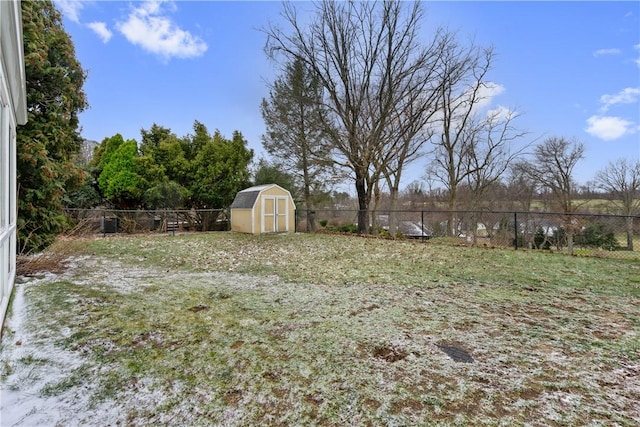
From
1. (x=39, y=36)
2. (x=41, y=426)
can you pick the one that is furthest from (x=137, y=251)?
(x=41, y=426)

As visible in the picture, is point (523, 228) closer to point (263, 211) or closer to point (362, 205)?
point (362, 205)

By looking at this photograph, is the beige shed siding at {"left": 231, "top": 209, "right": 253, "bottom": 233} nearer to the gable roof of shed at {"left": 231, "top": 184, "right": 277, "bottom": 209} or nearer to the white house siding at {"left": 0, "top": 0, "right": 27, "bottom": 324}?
the gable roof of shed at {"left": 231, "top": 184, "right": 277, "bottom": 209}

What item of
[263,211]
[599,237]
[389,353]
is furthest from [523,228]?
[389,353]

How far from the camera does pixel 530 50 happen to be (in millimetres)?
9547

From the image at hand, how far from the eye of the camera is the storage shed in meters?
12.3

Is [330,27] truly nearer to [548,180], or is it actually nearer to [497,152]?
[497,152]

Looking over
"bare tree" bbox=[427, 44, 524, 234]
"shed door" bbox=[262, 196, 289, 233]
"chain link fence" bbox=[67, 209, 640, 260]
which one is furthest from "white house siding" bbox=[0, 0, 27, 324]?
"bare tree" bbox=[427, 44, 524, 234]

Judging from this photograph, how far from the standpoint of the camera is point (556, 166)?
17844 mm

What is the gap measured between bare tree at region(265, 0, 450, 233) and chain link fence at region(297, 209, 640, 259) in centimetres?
240

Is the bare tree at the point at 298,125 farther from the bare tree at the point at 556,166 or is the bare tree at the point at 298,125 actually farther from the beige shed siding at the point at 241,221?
the bare tree at the point at 556,166

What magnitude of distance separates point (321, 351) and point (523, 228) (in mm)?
10672

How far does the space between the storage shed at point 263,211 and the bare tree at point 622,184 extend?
16.4 m

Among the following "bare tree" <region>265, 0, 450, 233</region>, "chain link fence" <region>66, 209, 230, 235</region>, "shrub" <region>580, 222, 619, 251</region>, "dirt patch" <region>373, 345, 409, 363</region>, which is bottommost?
"dirt patch" <region>373, 345, 409, 363</region>

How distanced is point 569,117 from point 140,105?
691 inches
